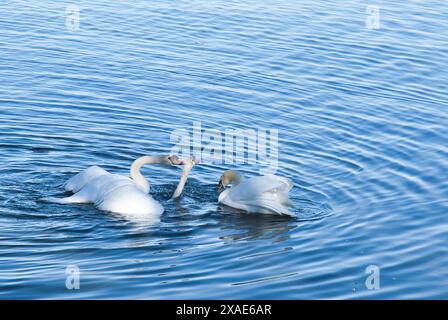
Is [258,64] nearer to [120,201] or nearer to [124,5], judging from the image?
[124,5]

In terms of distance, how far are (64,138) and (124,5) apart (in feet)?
36.0

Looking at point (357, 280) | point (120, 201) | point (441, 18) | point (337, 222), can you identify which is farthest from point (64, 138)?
point (441, 18)

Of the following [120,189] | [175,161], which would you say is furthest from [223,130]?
[120,189]

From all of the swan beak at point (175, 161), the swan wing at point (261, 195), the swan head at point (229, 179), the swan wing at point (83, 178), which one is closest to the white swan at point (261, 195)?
the swan wing at point (261, 195)

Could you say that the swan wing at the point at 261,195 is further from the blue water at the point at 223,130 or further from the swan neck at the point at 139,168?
the swan neck at the point at 139,168

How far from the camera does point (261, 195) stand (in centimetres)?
1560

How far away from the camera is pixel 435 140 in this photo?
61.5ft

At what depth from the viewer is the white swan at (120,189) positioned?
15.0 metres

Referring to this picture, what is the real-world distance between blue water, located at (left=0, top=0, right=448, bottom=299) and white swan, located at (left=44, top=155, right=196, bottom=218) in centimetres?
21

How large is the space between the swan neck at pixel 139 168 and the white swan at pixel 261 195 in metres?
1.23

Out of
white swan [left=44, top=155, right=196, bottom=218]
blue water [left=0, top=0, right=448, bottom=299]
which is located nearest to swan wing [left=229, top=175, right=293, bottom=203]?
blue water [left=0, top=0, right=448, bottom=299]

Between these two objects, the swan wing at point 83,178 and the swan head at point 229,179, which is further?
the swan head at point 229,179

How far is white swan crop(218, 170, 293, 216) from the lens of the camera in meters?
15.4
